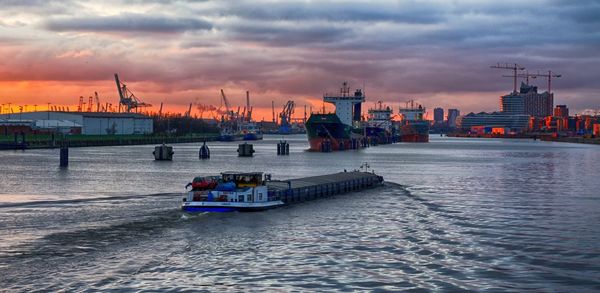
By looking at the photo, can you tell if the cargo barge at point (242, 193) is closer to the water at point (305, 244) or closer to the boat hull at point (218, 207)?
the boat hull at point (218, 207)

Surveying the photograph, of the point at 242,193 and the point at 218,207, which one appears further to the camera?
the point at 242,193

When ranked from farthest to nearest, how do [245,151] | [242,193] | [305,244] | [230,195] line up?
[245,151] < [242,193] < [230,195] < [305,244]

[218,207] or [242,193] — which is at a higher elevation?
[242,193]

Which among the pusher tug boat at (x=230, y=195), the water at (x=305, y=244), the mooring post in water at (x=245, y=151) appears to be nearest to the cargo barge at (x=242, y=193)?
the pusher tug boat at (x=230, y=195)

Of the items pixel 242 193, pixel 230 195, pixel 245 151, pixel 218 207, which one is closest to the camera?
pixel 218 207

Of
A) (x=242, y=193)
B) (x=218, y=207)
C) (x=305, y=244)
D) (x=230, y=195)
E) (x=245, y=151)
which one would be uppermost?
(x=242, y=193)

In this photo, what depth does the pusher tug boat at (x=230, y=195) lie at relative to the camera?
51.5 meters

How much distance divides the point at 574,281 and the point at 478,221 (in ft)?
60.1

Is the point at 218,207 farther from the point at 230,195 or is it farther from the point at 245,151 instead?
the point at 245,151

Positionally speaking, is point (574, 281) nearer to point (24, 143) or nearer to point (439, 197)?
point (439, 197)

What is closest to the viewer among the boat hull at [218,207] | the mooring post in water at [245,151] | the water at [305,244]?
the water at [305,244]

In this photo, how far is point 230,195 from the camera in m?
52.1

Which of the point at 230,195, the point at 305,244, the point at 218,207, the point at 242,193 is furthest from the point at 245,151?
the point at 305,244

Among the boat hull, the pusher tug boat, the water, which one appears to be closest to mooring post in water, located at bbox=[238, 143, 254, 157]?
the water
